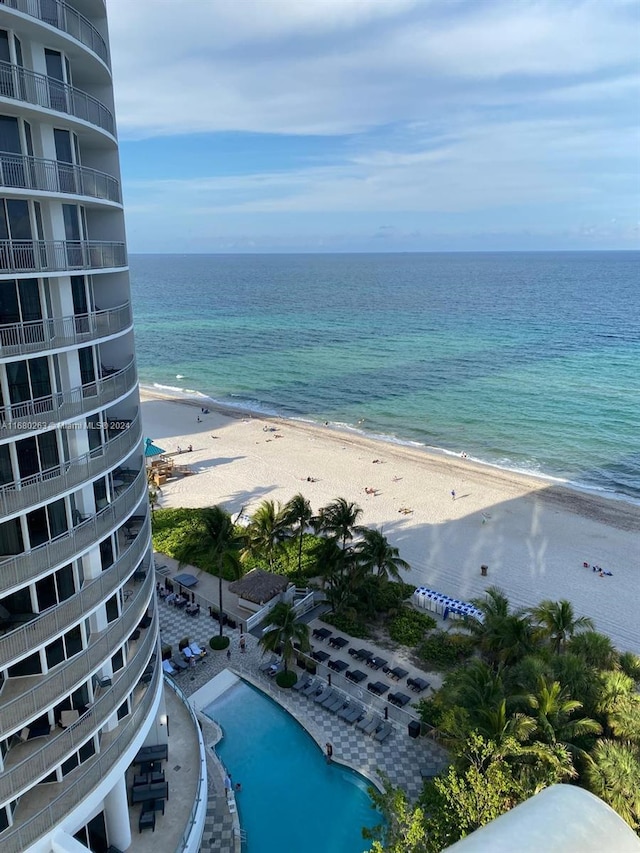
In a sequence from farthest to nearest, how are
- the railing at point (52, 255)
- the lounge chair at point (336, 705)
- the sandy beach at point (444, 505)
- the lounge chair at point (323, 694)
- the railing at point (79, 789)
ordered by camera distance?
1. the sandy beach at point (444, 505)
2. the lounge chair at point (323, 694)
3. the lounge chair at point (336, 705)
4. the railing at point (79, 789)
5. the railing at point (52, 255)

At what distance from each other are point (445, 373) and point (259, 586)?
228ft

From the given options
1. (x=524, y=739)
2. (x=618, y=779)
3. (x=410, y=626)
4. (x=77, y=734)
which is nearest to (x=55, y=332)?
(x=77, y=734)

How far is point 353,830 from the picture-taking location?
750 inches

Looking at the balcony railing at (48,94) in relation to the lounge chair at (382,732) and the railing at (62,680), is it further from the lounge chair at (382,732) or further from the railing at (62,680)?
the lounge chair at (382,732)

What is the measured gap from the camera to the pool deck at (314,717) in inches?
797

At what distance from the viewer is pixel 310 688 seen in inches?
1006

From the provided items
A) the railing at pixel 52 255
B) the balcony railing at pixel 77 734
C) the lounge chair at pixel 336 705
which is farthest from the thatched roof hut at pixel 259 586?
the railing at pixel 52 255

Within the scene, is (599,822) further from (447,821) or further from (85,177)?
(85,177)

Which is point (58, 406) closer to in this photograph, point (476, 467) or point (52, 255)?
point (52, 255)

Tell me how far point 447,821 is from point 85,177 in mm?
18320

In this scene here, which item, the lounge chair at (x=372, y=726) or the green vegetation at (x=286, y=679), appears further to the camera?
the green vegetation at (x=286, y=679)

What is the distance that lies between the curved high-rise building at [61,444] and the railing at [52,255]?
0.04 m

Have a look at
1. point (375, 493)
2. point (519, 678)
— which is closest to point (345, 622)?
point (519, 678)

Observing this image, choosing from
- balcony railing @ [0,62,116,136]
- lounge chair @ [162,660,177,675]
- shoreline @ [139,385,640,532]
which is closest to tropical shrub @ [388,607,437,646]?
lounge chair @ [162,660,177,675]
